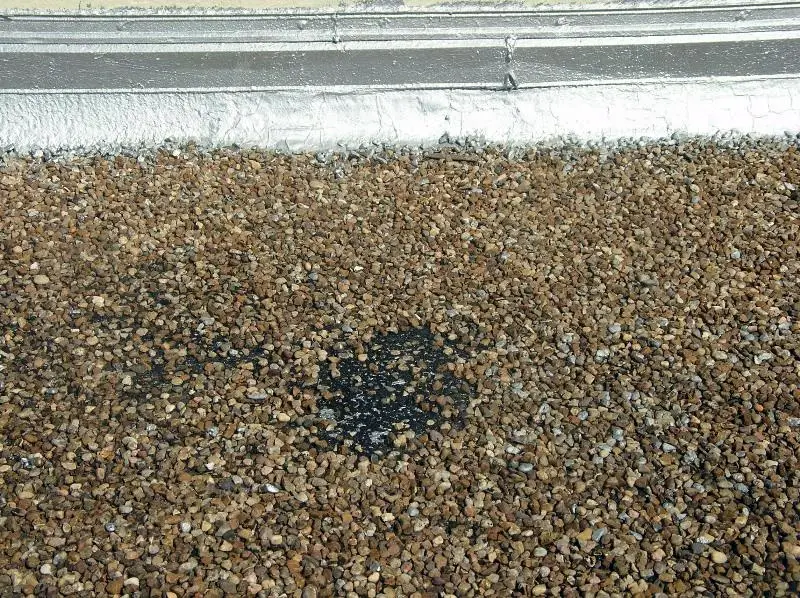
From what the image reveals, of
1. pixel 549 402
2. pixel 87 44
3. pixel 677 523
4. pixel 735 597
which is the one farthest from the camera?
pixel 87 44

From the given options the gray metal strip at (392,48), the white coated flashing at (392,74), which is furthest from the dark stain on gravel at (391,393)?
the gray metal strip at (392,48)

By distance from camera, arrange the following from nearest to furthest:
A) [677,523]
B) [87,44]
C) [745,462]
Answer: [677,523], [745,462], [87,44]

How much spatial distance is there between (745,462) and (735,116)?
313 cm

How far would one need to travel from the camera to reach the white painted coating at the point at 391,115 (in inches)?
235

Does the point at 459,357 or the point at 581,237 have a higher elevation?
the point at 581,237

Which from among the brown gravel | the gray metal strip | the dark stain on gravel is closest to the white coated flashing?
the gray metal strip

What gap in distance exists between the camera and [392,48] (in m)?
5.95

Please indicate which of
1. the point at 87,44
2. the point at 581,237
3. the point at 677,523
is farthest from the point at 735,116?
the point at 87,44

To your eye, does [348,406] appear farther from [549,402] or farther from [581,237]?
[581,237]

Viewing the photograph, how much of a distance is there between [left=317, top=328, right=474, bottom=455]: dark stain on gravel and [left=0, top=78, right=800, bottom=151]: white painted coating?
204cm

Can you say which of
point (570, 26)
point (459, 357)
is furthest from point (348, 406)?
point (570, 26)

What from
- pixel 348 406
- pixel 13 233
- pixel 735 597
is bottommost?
pixel 735 597

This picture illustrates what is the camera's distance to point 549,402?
4012 millimetres

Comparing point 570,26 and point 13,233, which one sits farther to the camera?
point 570,26
